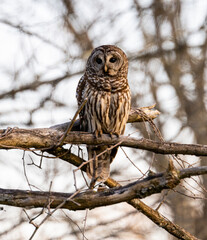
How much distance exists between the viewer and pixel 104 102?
15.1 ft

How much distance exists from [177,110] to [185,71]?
1.04 metres

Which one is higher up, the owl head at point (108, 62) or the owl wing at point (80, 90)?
the owl head at point (108, 62)

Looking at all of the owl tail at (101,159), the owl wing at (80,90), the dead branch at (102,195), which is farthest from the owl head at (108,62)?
the dead branch at (102,195)

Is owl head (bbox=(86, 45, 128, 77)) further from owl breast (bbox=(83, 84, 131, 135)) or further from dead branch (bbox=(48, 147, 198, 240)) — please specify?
dead branch (bbox=(48, 147, 198, 240))

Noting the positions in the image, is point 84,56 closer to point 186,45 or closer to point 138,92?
point 138,92

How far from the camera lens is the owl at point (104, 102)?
4.61m

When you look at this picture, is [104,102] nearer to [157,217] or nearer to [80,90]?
[80,90]

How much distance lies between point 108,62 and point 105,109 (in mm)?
754

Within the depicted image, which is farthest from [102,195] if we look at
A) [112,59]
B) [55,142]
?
[112,59]

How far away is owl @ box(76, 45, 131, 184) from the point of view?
461 cm

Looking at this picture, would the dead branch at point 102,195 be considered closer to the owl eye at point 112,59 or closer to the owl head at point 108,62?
the owl head at point 108,62

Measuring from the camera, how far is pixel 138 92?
7.16 meters

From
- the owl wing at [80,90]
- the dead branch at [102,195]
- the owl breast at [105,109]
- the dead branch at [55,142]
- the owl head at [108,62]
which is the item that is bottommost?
the dead branch at [102,195]

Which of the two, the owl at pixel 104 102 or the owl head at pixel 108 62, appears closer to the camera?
the owl at pixel 104 102
